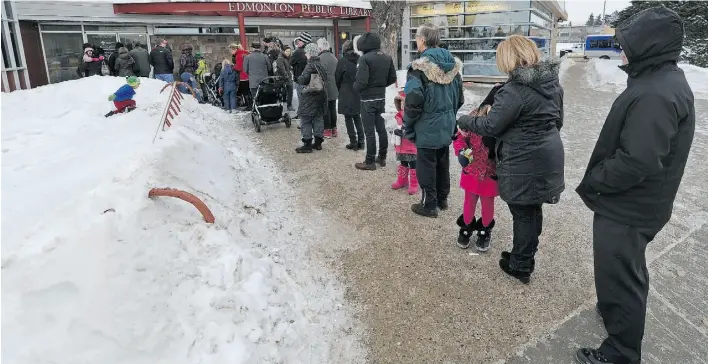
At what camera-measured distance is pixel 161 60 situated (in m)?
12.3

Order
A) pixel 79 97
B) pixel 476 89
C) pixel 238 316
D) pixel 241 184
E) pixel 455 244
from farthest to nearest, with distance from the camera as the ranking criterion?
pixel 476 89, pixel 79 97, pixel 241 184, pixel 455 244, pixel 238 316

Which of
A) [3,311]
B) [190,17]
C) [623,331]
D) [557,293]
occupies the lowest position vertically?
[557,293]

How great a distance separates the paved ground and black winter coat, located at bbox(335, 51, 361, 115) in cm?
168

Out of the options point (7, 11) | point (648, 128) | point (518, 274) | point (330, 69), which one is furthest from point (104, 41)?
point (648, 128)

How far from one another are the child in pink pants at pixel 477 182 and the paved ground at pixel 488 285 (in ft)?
0.61

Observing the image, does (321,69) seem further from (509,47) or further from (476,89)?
(476,89)

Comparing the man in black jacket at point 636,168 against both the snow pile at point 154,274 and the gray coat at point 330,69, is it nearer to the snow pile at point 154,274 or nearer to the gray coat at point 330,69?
the snow pile at point 154,274

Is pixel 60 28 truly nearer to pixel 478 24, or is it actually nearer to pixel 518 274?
pixel 478 24

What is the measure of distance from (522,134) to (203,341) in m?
2.45

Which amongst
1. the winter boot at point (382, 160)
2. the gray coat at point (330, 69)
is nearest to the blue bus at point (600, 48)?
the gray coat at point (330, 69)

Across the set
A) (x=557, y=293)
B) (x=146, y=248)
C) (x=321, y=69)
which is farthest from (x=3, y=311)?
(x=321, y=69)

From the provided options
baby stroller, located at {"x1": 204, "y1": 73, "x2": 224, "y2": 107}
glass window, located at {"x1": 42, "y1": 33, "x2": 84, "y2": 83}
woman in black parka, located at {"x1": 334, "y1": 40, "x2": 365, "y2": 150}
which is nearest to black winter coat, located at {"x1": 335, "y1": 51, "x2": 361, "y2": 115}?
woman in black parka, located at {"x1": 334, "y1": 40, "x2": 365, "y2": 150}

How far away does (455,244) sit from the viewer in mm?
4117

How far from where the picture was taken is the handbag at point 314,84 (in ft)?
23.0
